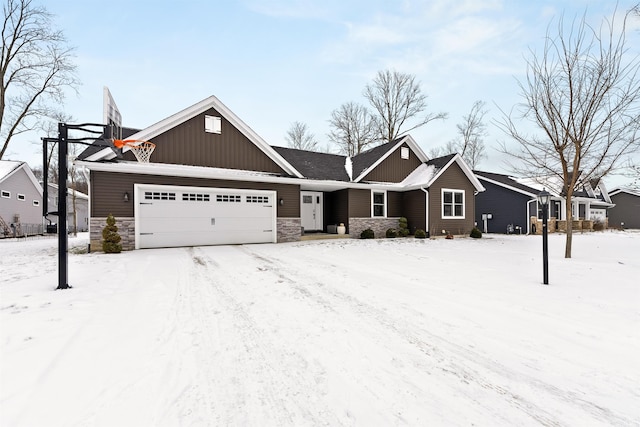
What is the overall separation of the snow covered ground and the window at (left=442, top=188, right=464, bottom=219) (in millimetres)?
10568

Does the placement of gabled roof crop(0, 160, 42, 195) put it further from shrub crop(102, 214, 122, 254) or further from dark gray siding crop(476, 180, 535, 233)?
dark gray siding crop(476, 180, 535, 233)

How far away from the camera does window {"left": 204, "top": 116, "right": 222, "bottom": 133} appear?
37.4ft

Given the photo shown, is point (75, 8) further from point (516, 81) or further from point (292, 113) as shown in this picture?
point (292, 113)

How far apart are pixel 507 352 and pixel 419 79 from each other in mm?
27052

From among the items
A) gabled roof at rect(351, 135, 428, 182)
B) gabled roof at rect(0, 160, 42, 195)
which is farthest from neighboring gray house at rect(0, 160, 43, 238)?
gabled roof at rect(351, 135, 428, 182)

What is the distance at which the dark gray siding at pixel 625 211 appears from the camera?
28188mm

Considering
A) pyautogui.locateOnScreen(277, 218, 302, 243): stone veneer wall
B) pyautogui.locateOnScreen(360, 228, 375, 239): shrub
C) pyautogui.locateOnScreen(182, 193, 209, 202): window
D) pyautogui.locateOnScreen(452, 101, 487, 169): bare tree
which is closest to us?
pyautogui.locateOnScreen(182, 193, 209, 202): window

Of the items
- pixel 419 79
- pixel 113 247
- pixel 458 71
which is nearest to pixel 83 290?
pixel 113 247

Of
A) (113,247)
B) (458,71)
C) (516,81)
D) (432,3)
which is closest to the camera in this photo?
(516,81)

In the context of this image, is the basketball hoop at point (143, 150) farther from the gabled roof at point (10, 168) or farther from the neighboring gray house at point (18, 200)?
the gabled roof at point (10, 168)

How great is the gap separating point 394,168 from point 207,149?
1028 cm

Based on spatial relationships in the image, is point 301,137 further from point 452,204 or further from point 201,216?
point 201,216

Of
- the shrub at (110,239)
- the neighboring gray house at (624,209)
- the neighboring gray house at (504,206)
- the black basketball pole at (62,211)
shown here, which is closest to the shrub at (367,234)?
the shrub at (110,239)

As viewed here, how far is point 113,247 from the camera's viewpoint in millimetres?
8977
